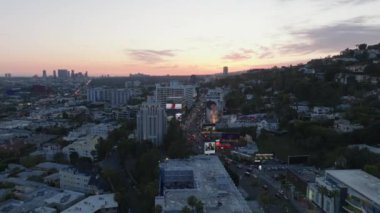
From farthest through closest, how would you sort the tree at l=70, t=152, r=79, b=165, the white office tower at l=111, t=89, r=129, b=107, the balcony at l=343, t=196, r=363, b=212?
the white office tower at l=111, t=89, r=129, b=107, the tree at l=70, t=152, r=79, b=165, the balcony at l=343, t=196, r=363, b=212

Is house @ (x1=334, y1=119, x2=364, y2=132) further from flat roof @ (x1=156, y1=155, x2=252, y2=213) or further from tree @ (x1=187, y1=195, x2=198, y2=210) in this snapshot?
tree @ (x1=187, y1=195, x2=198, y2=210)

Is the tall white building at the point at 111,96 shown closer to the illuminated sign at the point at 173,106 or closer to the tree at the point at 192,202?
the illuminated sign at the point at 173,106

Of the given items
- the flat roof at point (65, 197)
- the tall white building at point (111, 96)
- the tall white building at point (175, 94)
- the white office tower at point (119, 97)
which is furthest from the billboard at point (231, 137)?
the white office tower at point (119, 97)

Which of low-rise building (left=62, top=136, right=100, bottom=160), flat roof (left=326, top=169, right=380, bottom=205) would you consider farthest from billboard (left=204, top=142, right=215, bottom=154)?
flat roof (left=326, top=169, right=380, bottom=205)

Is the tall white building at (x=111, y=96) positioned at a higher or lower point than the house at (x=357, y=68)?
lower

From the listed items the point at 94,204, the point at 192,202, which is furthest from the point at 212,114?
the point at 192,202
